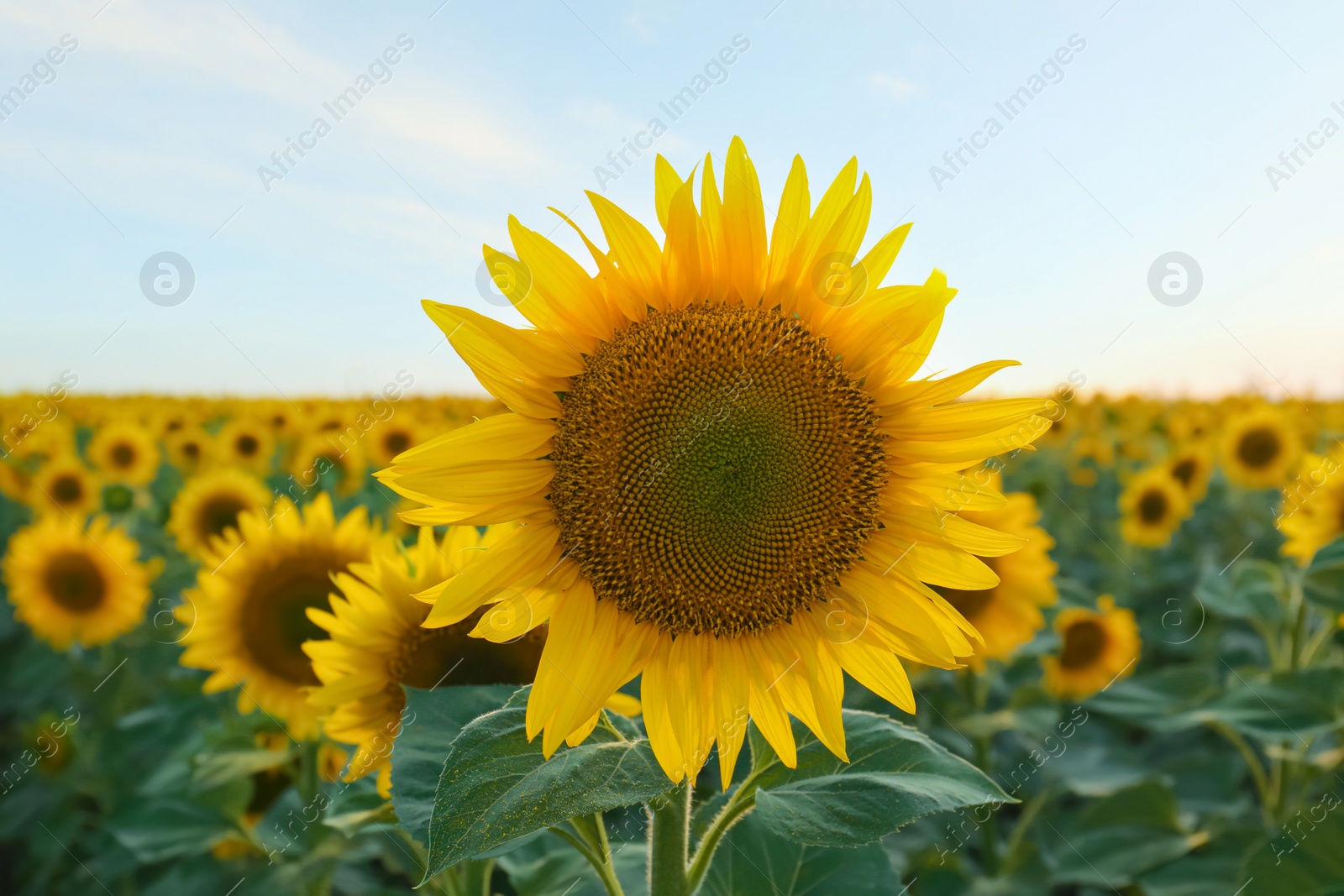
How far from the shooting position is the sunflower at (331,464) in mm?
6742

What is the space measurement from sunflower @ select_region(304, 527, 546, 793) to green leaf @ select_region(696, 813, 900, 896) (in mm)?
777

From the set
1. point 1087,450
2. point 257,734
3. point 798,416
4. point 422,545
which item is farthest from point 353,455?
point 1087,450

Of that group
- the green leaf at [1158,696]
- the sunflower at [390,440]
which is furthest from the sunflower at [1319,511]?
the sunflower at [390,440]

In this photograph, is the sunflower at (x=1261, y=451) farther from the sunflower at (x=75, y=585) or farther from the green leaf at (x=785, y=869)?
the sunflower at (x=75, y=585)

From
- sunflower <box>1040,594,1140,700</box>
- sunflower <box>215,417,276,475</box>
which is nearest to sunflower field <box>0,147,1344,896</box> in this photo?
sunflower <box>1040,594,1140,700</box>

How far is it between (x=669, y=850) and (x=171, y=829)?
2630 millimetres

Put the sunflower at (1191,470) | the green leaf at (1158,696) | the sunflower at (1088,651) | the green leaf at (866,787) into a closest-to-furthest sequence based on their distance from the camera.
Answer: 1. the green leaf at (866,787)
2. the green leaf at (1158,696)
3. the sunflower at (1088,651)
4. the sunflower at (1191,470)

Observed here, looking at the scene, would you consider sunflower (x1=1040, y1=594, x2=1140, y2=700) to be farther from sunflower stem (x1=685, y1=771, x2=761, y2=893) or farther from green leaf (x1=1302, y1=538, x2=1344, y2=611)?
sunflower stem (x1=685, y1=771, x2=761, y2=893)

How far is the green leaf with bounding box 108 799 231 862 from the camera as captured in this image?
310cm

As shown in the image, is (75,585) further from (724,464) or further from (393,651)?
(724,464)

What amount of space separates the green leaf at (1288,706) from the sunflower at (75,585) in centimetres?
643

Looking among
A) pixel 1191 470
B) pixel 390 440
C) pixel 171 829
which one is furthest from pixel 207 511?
pixel 1191 470

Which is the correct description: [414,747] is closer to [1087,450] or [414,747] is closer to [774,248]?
[774,248]

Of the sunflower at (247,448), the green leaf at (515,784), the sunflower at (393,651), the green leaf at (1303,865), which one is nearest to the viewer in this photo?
the green leaf at (515,784)
